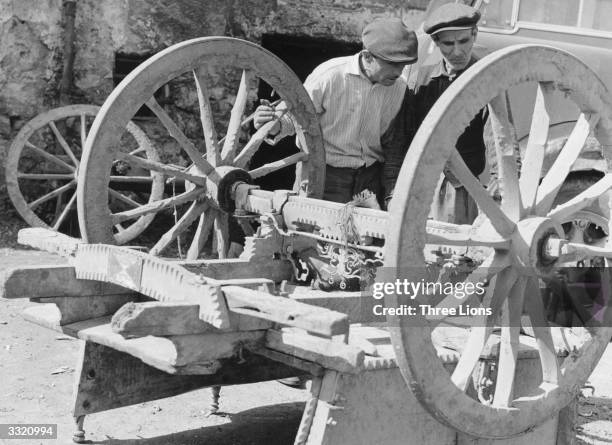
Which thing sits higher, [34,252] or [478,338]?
[478,338]

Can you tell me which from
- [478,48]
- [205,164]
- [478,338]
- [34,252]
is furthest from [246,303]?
[34,252]

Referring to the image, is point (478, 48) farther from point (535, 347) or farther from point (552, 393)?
point (552, 393)

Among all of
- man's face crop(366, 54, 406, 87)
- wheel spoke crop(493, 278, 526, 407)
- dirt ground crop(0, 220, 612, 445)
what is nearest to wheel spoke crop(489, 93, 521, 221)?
wheel spoke crop(493, 278, 526, 407)

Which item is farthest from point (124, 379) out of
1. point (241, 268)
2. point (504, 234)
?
point (504, 234)

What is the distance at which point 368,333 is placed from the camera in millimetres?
3594

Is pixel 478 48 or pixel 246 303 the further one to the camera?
pixel 478 48

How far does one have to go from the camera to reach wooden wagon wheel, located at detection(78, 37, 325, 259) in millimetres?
3799

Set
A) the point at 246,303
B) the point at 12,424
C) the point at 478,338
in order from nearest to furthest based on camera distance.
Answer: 1. the point at 246,303
2. the point at 478,338
3. the point at 12,424

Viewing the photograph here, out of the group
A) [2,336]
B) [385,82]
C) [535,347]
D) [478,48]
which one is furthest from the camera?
[478,48]

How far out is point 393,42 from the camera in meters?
4.19

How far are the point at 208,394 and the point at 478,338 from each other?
1.98m

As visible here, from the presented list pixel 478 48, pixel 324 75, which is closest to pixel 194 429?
pixel 324 75

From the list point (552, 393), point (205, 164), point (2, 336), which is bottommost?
point (2, 336)

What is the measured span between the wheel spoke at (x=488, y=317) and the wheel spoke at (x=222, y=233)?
154cm
